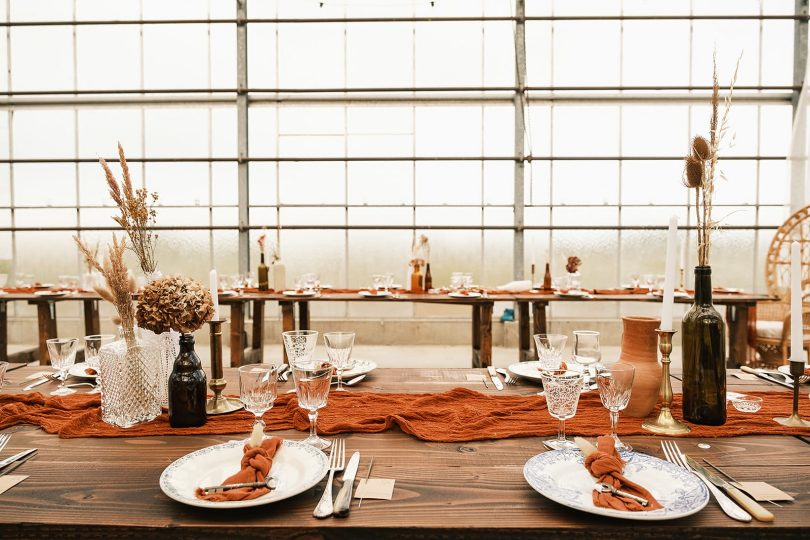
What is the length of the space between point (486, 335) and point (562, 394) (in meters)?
3.06

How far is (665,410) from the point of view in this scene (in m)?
1.22

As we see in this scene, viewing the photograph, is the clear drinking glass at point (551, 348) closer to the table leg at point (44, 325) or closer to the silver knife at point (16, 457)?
the silver knife at point (16, 457)

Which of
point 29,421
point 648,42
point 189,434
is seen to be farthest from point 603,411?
point 648,42

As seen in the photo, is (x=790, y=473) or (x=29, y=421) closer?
(x=790, y=473)

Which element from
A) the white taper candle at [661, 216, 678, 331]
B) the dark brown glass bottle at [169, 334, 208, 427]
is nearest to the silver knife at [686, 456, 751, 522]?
the white taper candle at [661, 216, 678, 331]

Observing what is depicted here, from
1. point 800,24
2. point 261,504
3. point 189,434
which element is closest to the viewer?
point 261,504

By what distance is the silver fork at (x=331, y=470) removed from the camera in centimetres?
84

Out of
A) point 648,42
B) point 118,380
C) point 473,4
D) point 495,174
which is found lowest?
point 118,380

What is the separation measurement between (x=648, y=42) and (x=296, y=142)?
4.28 metres

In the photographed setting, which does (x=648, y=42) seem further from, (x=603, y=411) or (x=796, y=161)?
(x=603, y=411)

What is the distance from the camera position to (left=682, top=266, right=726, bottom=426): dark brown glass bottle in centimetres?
123

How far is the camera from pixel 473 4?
627 centimetres

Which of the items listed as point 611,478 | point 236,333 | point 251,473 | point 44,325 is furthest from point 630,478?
point 44,325

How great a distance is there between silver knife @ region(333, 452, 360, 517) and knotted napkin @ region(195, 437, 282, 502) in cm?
13
